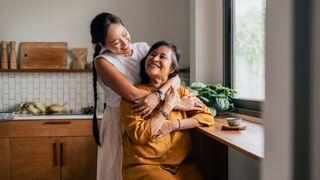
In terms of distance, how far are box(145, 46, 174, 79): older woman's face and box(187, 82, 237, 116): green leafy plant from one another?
648mm

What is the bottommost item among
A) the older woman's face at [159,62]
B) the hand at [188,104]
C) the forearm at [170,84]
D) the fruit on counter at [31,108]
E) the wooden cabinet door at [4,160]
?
the wooden cabinet door at [4,160]

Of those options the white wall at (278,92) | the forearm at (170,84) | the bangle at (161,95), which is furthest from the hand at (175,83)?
the white wall at (278,92)

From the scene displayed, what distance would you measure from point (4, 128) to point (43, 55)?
846 mm

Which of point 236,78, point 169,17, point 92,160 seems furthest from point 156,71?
point 169,17

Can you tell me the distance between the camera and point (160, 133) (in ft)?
5.66

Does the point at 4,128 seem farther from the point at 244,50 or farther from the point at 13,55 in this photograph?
the point at 244,50

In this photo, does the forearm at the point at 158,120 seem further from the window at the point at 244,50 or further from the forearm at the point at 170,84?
the window at the point at 244,50

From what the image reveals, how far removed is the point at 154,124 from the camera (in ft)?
5.51

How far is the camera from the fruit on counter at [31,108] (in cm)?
334

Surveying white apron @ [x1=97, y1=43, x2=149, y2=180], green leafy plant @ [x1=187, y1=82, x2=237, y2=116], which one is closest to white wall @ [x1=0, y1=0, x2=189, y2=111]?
green leafy plant @ [x1=187, y1=82, x2=237, y2=116]

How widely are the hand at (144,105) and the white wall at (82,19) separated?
2009 millimetres

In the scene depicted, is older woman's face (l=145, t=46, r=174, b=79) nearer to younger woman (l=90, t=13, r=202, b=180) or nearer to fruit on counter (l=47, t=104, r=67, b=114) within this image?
younger woman (l=90, t=13, r=202, b=180)

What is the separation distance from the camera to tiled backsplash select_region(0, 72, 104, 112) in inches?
139

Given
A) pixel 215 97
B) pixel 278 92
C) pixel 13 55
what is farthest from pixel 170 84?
pixel 13 55
